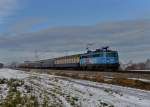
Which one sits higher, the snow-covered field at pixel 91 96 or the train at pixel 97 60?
the train at pixel 97 60

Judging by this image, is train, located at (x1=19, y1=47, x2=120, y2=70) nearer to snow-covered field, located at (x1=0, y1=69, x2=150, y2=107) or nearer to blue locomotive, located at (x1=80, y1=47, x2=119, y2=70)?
blue locomotive, located at (x1=80, y1=47, x2=119, y2=70)

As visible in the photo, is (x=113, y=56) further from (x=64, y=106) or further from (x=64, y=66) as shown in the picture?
(x=64, y=106)

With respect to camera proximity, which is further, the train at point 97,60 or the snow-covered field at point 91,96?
the train at point 97,60

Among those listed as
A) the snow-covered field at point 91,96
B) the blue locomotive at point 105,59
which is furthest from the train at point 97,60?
the snow-covered field at point 91,96

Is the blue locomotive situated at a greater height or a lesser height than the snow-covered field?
greater

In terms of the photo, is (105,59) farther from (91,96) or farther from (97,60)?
(91,96)

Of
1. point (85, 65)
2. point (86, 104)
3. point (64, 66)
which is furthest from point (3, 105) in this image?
point (64, 66)

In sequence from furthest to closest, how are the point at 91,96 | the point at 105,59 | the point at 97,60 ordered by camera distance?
the point at 97,60
the point at 105,59
the point at 91,96

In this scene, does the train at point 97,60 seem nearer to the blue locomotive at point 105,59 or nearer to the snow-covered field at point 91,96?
the blue locomotive at point 105,59

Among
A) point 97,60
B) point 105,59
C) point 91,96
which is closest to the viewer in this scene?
point 91,96

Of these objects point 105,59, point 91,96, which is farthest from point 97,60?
point 91,96

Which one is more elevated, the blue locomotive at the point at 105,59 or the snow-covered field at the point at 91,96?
the blue locomotive at the point at 105,59

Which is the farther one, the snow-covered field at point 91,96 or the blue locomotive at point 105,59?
the blue locomotive at point 105,59

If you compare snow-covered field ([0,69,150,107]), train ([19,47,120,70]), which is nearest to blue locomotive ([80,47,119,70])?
train ([19,47,120,70])
